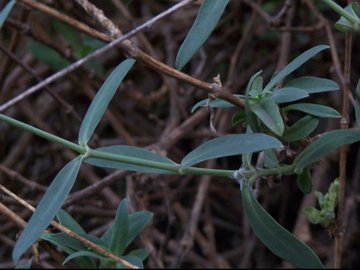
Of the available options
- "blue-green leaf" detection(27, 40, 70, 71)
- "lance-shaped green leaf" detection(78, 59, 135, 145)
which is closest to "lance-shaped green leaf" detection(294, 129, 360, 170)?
"lance-shaped green leaf" detection(78, 59, 135, 145)

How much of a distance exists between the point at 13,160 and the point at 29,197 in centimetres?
18

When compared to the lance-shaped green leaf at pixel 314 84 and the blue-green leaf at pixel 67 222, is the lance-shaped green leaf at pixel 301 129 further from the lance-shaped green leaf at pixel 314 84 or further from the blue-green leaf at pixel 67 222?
the blue-green leaf at pixel 67 222

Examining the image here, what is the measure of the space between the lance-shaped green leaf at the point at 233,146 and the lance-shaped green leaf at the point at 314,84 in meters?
0.12

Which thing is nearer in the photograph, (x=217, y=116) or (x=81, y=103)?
(x=217, y=116)

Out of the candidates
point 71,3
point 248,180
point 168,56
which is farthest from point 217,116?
point 248,180

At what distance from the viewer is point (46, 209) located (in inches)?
29.1

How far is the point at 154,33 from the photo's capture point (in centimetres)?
187

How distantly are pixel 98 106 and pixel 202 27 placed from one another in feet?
0.50

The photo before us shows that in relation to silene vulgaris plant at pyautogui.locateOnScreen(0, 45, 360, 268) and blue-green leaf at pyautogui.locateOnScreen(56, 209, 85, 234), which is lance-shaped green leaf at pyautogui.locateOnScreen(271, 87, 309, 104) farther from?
blue-green leaf at pyautogui.locateOnScreen(56, 209, 85, 234)

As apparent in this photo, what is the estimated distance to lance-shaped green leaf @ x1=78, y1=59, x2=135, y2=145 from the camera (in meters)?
0.81

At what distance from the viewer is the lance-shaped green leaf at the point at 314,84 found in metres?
0.80

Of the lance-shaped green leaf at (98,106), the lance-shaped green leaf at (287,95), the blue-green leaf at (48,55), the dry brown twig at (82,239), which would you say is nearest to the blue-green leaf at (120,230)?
the dry brown twig at (82,239)

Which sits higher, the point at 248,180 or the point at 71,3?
the point at 71,3

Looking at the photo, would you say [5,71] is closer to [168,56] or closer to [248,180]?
[168,56]
